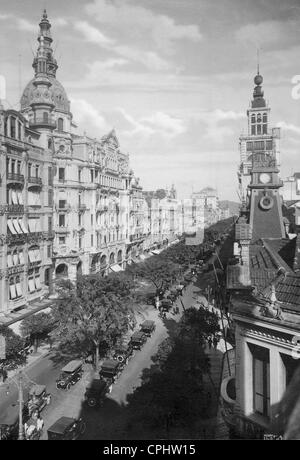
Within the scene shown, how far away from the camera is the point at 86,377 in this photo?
28859mm

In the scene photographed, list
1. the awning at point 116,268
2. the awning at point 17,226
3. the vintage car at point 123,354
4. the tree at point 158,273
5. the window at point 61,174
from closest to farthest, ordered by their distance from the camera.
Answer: the vintage car at point 123,354
the awning at point 17,226
the window at point 61,174
the tree at point 158,273
the awning at point 116,268

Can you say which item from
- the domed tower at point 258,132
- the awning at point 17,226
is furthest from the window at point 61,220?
the domed tower at point 258,132

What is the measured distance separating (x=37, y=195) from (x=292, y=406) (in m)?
40.3

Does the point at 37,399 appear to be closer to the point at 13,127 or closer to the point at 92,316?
the point at 92,316

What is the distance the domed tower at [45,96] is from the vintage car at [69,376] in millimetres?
27976

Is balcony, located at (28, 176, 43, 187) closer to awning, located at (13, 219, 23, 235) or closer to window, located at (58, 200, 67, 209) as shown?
awning, located at (13, 219, 23, 235)

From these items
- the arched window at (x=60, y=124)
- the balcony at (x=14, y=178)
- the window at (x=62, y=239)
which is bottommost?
the window at (x=62, y=239)

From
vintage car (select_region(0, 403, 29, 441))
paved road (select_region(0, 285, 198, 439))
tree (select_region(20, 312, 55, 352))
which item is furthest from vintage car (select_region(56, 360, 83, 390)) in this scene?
tree (select_region(20, 312, 55, 352))

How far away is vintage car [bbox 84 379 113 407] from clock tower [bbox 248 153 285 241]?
1513 cm

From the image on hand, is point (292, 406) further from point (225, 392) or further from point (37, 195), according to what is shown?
point (37, 195)

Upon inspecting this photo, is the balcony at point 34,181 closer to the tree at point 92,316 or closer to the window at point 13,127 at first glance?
the window at point 13,127

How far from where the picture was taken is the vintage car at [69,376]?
87.2ft

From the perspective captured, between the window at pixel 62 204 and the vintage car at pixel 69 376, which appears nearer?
the vintage car at pixel 69 376
